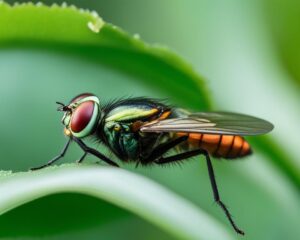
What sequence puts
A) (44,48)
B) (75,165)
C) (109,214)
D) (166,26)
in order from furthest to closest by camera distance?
(166,26) → (44,48) → (109,214) → (75,165)

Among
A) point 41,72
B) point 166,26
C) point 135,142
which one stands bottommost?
point 135,142

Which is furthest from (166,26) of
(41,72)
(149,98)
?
(41,72)

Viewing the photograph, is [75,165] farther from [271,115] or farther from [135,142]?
[271,115]

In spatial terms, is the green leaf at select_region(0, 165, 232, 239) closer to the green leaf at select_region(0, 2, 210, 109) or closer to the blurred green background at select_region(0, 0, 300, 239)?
the blurred green background at select_region(0, 0, 300, 239)

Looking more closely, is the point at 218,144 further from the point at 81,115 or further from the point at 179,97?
the point at 81,115

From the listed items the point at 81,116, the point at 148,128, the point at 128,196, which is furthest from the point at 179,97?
Result: the point at 128,196

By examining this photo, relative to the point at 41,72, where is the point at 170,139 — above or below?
below

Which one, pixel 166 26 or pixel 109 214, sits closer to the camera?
pixel 109 214
